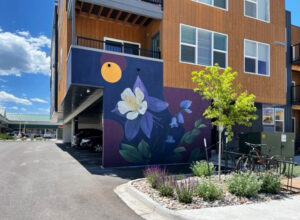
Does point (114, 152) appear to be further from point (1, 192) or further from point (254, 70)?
point (254, 70)

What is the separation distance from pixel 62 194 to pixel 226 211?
436 centimetres

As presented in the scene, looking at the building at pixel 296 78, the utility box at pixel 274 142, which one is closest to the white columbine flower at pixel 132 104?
the utility box at pixel 274 142

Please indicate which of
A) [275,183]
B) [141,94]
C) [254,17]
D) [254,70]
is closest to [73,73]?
[141,94]

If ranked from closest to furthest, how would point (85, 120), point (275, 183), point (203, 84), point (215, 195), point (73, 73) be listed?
point (215, 195) < point (275, 183) < point (203, 84) < point (73, 73) < point (85, 120)

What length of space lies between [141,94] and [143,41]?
4.29 m

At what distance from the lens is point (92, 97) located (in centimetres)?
1462

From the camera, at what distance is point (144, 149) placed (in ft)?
38.0

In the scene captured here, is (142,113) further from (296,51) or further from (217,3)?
(296,51)

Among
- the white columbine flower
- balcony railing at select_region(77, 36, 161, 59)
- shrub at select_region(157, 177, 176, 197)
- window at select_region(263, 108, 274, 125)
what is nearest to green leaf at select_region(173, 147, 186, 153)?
the white columbine flower

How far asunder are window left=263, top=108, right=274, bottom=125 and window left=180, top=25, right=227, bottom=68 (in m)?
5.94

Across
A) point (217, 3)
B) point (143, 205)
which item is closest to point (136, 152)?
point (143, 205)

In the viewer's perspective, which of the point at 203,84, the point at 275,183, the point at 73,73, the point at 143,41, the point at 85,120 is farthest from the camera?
the point at 85,120

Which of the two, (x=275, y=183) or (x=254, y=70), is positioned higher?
(x=254, y=70)

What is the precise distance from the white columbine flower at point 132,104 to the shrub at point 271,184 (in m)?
6.20
